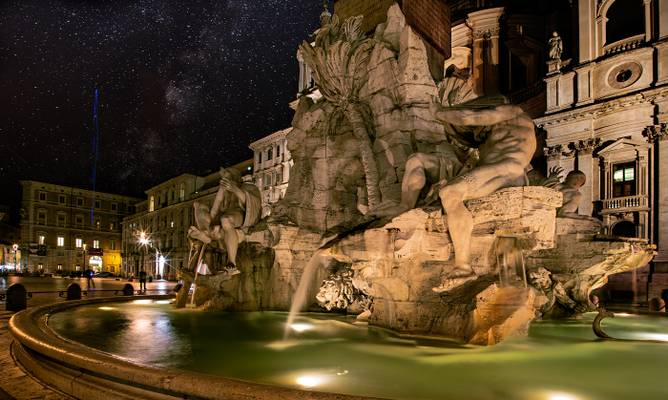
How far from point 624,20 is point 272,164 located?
3113 cm

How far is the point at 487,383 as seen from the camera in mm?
4219

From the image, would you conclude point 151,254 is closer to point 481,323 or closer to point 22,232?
point 22,232

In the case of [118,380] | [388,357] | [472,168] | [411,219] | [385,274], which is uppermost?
[472,168]

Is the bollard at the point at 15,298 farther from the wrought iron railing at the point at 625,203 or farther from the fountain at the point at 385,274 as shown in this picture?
the wrought iron railing at the point at 625,203

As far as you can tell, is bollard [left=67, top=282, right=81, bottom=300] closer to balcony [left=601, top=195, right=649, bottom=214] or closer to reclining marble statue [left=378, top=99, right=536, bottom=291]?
reclining marble statue [left=378, top=99, right=536, bottom=291]

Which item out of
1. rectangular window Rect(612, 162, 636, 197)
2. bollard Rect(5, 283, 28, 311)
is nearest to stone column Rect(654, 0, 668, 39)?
rectangular window Rect(612, 162, 636, 197)

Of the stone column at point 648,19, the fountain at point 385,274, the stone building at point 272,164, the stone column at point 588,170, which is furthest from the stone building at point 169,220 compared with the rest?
the fountain at point 385,274

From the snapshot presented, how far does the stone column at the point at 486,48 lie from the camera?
3588 centimetres

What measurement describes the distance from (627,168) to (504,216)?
2450 cm

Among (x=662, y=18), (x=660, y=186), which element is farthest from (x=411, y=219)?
(x=662, y=18)

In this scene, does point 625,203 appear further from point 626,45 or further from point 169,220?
point 169,220

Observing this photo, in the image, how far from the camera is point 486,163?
6.08 meters

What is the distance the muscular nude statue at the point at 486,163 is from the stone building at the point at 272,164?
4063cm

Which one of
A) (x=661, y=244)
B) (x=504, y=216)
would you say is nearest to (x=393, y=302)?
(x=504, y=216)
